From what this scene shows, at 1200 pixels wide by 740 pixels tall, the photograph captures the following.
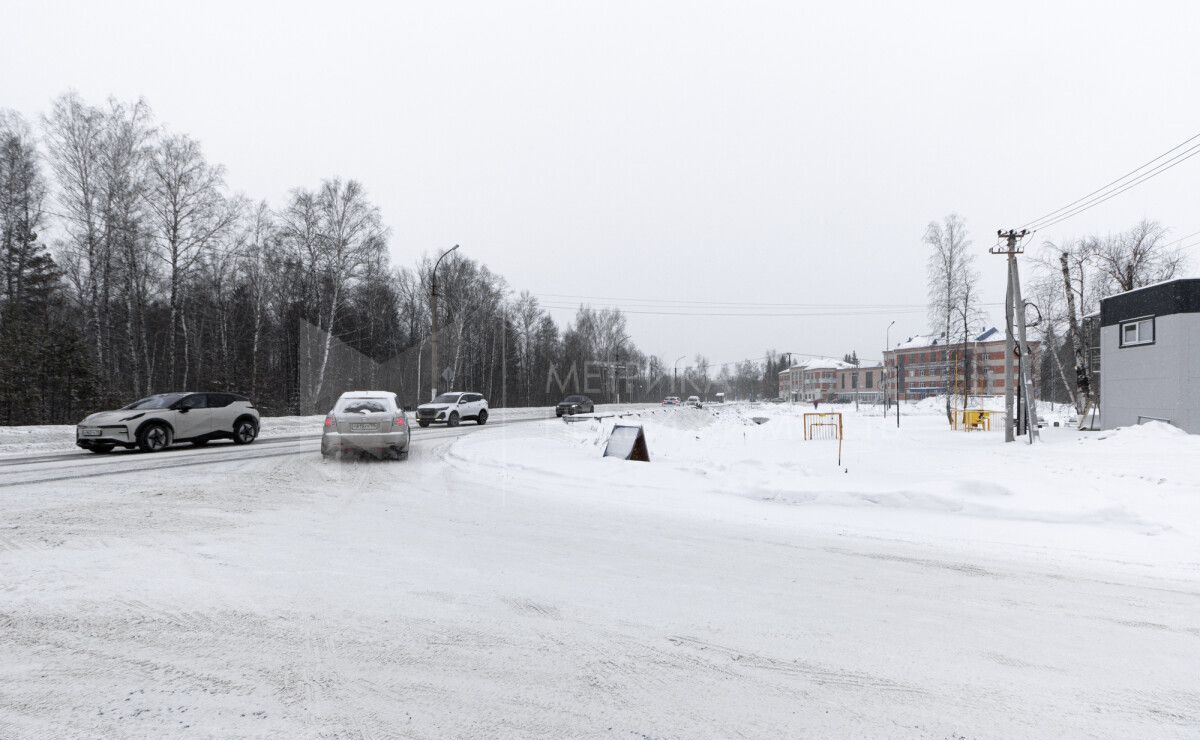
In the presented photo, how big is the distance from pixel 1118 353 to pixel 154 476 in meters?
28.5

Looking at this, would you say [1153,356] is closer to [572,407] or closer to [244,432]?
[572,407]

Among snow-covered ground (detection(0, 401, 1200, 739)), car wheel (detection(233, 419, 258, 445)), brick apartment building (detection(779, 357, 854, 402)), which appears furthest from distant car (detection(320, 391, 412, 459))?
brick apartment building (detection(779, 357, 854, 402))

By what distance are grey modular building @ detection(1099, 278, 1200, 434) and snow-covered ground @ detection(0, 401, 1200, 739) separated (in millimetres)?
12382

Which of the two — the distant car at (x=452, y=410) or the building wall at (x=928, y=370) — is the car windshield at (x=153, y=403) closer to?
the distant car at (x=452, y=410)

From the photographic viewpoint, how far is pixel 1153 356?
61.6 ft

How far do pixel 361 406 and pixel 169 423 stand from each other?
18.6ft

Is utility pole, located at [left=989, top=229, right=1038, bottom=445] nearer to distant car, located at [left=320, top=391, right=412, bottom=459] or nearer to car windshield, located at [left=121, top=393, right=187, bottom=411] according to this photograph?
distant car, located at [left=320, top=391, right=412, bottom=459]

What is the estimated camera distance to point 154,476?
1027cm

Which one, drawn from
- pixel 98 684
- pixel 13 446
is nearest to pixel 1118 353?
pixel 98 684

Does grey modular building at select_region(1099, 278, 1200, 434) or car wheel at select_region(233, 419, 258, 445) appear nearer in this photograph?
car wheel at select_region(233, 419, 258, 445)

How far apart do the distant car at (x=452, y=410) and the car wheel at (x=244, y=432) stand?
8.69 m

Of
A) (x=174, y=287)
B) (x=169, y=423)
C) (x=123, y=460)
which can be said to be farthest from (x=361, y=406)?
(x=174, y=287)

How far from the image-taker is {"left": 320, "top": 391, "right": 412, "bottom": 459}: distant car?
42.0 feet

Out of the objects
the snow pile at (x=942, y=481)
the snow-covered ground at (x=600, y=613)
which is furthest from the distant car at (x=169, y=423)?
the snow pile at (x=942, y=481)
